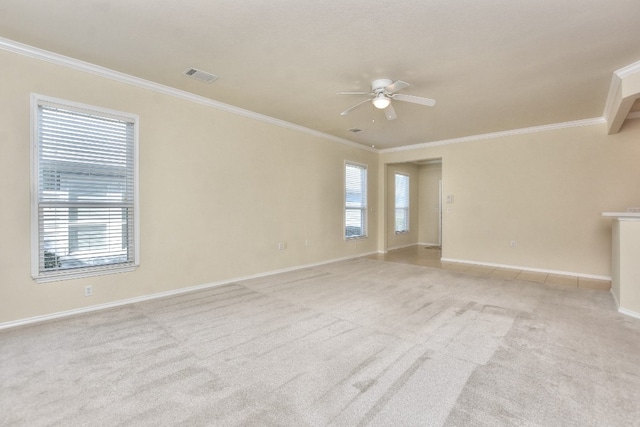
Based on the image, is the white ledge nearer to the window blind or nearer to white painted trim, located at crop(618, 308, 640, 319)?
white painted trim, located at crop(618, 308, 640, 319)

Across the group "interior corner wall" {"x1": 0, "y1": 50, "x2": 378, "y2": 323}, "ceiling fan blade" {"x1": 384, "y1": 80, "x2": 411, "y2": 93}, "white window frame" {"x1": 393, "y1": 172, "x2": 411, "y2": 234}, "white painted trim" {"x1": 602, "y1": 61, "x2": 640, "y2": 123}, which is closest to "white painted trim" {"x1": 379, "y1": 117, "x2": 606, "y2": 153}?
"white painted trim" {"x1": 602, "y1": 61, "x2": 640, "y2": 123}

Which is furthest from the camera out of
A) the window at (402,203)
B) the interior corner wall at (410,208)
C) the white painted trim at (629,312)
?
the window at (402,203)

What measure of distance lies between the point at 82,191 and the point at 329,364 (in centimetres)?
321

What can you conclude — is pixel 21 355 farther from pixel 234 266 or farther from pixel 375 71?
pixel 375 71

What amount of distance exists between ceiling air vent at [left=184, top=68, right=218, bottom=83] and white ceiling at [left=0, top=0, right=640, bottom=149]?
0.10m

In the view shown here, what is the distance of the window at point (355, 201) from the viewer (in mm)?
6895

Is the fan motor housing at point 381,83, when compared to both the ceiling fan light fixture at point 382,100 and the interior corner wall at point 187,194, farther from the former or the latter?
the interior corner wall at point 187,194

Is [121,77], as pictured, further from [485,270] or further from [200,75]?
[485,270]

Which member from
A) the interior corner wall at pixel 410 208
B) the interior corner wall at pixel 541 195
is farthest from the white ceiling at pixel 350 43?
the interior corner wall at pixel 410 208

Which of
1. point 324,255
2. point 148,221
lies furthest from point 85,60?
point 324,255

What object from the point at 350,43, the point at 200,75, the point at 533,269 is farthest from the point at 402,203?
the point at 200,75

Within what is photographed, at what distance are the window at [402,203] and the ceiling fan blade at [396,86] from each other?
516 cm

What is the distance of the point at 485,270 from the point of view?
5637mm

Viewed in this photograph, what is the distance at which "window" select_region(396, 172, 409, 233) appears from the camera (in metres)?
8.59
